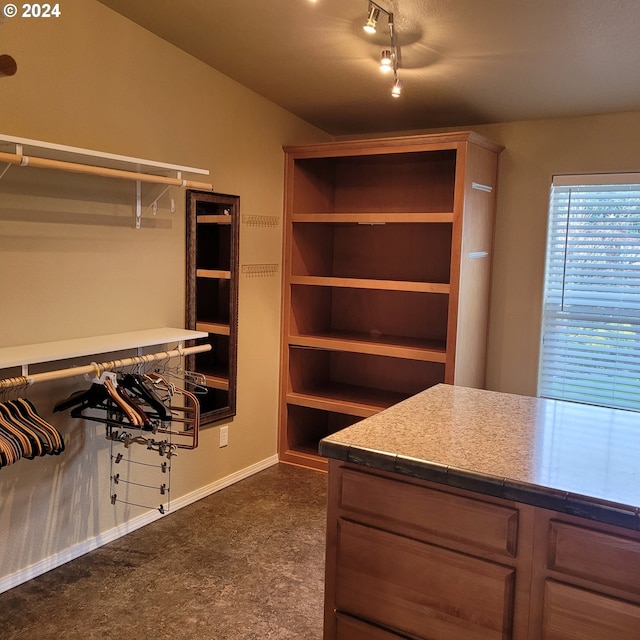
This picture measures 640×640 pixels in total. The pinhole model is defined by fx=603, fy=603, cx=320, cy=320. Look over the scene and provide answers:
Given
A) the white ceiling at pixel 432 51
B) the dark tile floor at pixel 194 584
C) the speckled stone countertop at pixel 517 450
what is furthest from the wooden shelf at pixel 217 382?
the white ceiling at pixel 432 51

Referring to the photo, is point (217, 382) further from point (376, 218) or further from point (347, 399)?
point (376, 218)

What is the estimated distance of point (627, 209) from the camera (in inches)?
134

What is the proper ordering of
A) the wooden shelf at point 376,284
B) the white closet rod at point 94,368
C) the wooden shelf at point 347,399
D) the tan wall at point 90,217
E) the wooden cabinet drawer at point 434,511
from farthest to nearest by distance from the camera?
the wooden shelf at point 347,399
the wooden shelf at point 376,284
the tan wall at point 90,217
the white closet rod at point 94,368
the wooden cabinet drawer at point 434,511

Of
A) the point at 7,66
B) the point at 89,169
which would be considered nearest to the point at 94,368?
the point at 89,169

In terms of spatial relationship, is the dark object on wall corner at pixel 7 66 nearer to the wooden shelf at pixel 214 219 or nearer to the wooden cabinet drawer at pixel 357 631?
the wooden shelf at pixel 214 219

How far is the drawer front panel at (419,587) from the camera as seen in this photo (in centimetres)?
156

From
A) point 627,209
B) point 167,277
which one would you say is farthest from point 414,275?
point 167,277

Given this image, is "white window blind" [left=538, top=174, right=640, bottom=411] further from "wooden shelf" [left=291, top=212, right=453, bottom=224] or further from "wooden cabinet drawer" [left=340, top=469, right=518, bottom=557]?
"wooden cabinet drawer" [left=340, top=469, right=518, bottom=557]

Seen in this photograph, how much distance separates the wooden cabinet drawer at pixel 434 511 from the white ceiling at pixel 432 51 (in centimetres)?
189

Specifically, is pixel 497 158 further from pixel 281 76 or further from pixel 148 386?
pixel 148 386

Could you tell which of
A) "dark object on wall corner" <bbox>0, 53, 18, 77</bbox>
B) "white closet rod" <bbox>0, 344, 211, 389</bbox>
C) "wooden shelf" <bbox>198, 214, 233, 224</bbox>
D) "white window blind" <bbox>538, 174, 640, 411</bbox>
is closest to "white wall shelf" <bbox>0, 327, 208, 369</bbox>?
"white closet rod" <bbox>0, 344, 211, 389</bbox>

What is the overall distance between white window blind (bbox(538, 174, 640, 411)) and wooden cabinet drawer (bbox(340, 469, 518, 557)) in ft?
7.54

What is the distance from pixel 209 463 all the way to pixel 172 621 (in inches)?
49.6

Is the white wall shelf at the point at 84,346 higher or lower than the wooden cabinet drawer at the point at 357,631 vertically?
higher
